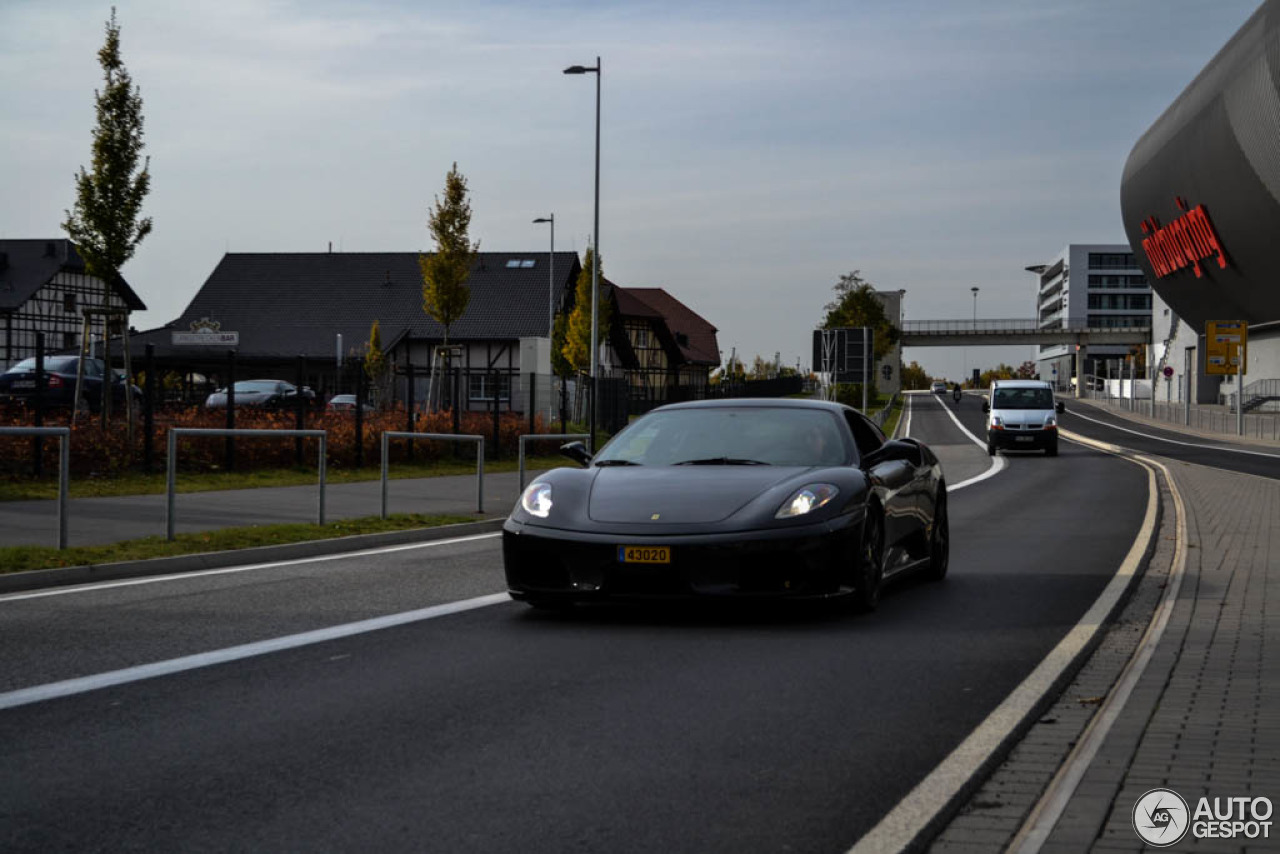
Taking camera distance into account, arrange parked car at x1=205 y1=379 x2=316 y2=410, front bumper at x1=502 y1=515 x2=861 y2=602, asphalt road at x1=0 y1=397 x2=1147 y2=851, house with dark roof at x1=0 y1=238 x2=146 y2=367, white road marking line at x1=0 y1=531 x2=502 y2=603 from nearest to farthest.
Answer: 1. asphalt road at x1=0 y1=397 x2=1147 y2=851
2. front bumper at x1=502 y1=515 x2=861 y2=602
3. white road marking line at x1=0 y1=531 x2=502 y2=603
4. parked car at x1=205 y1=379 x2=316 y2=410
5. house with dark roof at x1=0 y1=238 x2=146 y2=367

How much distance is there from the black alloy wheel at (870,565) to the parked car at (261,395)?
16183mm

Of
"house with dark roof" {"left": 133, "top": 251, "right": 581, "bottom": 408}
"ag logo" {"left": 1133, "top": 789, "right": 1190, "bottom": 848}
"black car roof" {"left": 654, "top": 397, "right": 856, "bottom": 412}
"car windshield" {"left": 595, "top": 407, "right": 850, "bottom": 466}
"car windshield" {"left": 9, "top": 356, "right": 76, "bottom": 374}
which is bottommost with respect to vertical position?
"ag logo" {"left": 1133, "top": 789, "right": 1190, "bottom": 848}

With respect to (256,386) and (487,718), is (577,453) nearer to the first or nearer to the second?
(487,718)

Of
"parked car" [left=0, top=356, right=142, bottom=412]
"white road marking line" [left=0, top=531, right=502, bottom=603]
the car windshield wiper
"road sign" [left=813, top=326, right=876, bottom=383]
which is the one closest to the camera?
the car windshield wiper

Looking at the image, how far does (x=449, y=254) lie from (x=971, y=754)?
33291mm

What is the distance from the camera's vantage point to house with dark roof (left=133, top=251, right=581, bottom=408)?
66312 mm

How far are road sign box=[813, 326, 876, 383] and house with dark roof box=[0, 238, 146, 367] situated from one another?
35.5m

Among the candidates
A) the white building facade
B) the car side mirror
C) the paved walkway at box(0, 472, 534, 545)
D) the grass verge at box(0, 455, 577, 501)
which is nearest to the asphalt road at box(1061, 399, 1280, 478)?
the grass verge at box(0, 455, 577, 501)

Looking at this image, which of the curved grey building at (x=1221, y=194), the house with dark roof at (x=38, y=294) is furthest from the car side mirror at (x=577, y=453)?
the house with dark roof at (x=38, y=294)

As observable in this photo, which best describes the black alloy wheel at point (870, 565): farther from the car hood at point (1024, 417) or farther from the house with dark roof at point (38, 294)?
the house with dark roof at point (38, 294)

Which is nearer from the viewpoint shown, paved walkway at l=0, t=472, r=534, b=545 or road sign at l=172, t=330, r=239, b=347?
paved walkway at l=0, t=472, r=534, b=545

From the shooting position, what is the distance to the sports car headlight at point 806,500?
26.1 feet

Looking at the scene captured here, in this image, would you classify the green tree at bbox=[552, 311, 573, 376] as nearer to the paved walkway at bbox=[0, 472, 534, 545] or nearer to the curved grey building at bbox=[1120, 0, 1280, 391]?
the curved grey building at bbox=[1120, 0, 1280, 391]

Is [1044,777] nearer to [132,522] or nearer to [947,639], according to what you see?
[947,639]
